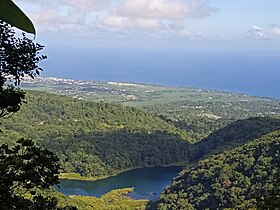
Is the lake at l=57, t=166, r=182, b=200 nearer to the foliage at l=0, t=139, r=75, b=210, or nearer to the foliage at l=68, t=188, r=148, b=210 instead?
the foliage at l=68, t=188, r=148, b=210

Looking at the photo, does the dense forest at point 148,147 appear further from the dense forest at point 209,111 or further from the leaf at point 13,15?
the leaf at point 13,15

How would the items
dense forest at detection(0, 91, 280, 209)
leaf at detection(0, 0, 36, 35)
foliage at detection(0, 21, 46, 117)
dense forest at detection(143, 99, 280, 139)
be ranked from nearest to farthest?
leaf at detection(0, 0, 36, 35)
foliage at detection(0, 21, 46, 117)
dense forest at detection(0, 91, 280, 209)
dense forest at detection(143, 99, 280, 139)

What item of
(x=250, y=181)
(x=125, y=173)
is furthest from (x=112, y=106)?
(x=250, y=181)

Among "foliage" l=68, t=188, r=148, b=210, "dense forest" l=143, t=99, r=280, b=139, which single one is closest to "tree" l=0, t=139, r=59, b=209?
"foliage" l=68, t=188, r=148, b=210

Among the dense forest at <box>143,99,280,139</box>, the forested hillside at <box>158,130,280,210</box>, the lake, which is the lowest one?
the lake

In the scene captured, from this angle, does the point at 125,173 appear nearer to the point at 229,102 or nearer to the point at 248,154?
the point at 248,154

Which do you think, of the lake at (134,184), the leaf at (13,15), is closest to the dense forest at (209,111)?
the lake at (134,184)

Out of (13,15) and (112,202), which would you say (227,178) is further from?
(13,15)
